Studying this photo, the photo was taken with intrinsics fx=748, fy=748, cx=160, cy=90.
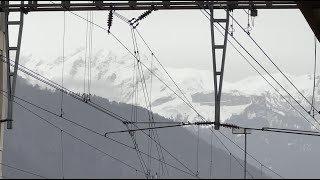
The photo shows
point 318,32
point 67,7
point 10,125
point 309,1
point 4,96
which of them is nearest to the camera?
point 309,1

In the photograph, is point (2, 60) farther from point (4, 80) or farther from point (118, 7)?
point (118, 7)

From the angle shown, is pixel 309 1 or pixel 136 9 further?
pixel 136 9

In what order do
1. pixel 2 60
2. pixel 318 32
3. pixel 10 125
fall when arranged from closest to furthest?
pixel 318 32 < pixel 10 125 < pixel 2 60

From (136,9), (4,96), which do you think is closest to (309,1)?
(136,9)

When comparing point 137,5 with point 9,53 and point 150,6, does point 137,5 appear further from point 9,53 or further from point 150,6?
point 9,53

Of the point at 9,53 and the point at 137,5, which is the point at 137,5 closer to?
the point at 137,5

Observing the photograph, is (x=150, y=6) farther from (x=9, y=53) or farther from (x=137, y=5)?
(x=9, y=53)

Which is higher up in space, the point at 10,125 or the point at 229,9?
the point at 229,9

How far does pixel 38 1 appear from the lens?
3384 centimetres

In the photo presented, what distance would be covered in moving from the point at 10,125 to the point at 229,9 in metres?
12.4

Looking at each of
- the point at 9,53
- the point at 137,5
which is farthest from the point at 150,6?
the point at 9,53

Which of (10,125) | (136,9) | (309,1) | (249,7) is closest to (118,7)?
(136,9)

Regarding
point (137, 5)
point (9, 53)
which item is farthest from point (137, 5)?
point (9, 53)

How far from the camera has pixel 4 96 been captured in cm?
4712
